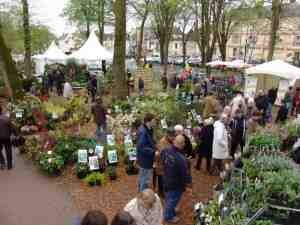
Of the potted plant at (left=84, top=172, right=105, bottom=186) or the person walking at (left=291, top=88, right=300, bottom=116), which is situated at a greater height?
the person walking at (left=291, top=88, right=300, bottom=116)

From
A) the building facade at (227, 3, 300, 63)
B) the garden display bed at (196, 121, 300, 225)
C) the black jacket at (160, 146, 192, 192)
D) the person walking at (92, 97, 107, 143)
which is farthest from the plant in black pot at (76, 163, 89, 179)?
the building facade at (227, 3, 300, 63)

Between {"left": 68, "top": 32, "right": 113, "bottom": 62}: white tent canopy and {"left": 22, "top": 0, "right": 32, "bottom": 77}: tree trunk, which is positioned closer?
{"left": 68, "top": 32, "right": 113, "bottom": 62}: white tent canopy

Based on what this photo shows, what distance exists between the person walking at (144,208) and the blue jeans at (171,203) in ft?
4.89

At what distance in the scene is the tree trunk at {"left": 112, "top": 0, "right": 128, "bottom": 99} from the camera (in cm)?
1448

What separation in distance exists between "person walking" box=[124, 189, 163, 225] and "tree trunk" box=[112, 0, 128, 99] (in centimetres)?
1081

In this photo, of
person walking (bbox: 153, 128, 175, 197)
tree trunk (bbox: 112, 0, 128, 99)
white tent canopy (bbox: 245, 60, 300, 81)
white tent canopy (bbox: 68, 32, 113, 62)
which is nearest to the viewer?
person walking (bbox: 153, 128, 175, 197)

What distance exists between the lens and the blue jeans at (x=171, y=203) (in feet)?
19.8

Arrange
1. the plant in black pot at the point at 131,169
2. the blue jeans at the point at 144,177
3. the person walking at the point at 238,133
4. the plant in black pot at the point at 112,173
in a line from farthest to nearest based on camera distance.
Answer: the person walking at the point at 238,133 → the plant in black pot at the point at 131,169 → the plant in black pot at the point at 112,173 → the blue jeans at the point at 144,177

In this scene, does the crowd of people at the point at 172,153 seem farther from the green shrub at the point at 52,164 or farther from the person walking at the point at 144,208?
the green shrub at the point at 52,164

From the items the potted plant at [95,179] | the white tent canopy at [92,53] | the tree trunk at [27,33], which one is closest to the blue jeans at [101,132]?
the potted plant at [95,179]

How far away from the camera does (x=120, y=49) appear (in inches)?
577

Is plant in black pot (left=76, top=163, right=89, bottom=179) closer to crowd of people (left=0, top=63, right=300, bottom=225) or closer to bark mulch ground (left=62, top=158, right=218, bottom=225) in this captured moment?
bark mulch ground (left=62, top=158, right=218, bottom=225)

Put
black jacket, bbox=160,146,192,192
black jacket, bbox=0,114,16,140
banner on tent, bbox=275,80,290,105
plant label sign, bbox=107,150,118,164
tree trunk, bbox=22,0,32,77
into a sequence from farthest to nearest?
1. tree trunk, bbox=22,0,32,77
2. banner on tent, bbox=275,80,290,105
3. plant label sign, bbox=107,150,118,164
4. black jacket, bbox=0,114,16,140
5. black jacket, bbox=160,146,192,192

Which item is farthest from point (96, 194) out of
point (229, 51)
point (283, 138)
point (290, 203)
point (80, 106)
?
point (229, 51)
